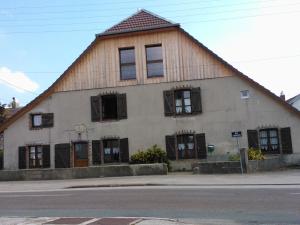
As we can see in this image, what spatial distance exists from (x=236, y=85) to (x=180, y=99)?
3.72m

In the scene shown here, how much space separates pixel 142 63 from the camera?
103 ft

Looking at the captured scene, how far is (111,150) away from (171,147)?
4.10 meters

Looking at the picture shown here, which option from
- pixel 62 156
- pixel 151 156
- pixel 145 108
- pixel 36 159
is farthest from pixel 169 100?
pixel 36 159

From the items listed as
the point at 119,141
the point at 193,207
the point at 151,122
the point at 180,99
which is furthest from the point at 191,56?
the point at 193,207

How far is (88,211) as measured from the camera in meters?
12.8

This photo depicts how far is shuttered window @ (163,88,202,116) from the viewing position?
3038 centimetres

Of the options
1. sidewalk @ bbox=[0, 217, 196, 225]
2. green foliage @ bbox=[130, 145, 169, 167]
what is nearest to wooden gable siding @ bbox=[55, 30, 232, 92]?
green foliage @ bbox=[130, 145, 169, 167]

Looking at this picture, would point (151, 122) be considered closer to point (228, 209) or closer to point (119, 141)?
point (119, 141)

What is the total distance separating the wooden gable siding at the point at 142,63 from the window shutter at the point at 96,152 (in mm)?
3842

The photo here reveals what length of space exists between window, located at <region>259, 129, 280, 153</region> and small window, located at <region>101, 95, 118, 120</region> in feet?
31.6

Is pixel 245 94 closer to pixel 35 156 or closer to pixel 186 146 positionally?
pixel 186 146

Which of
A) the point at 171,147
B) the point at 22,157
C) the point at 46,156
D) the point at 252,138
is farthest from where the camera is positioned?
the point at 22,157

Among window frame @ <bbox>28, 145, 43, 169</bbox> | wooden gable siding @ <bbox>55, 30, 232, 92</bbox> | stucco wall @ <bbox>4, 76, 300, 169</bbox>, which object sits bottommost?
window frame @ <bbox>28, 145, 43, 169</bbox>

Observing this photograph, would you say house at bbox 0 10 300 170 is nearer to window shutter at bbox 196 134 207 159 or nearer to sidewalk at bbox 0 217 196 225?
window shutter at bbox 196 134 207 159
